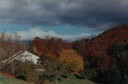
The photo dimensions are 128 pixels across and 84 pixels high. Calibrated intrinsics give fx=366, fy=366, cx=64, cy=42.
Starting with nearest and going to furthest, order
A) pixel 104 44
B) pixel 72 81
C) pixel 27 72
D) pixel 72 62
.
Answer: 1. pixel 27 72
2. pixel 72 81
3. pixel 72 62
4. pixel 104 44

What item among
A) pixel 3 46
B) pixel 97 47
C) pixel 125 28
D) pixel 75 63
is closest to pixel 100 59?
pixel 75 63

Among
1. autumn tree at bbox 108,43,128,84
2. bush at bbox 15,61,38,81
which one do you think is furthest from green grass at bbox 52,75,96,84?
bush at bbox 15,61,38,81

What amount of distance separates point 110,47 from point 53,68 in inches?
1842

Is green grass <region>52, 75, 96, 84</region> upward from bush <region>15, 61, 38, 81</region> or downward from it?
downward

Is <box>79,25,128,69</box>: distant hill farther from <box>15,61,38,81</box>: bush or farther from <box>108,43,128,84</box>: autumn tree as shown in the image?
<box>15,61,38,81</box>: bush

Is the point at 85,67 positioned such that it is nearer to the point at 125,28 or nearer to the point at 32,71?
the point at 32,71

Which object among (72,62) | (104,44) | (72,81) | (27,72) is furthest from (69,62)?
(27,72)

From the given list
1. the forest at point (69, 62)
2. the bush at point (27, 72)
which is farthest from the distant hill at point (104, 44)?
the bush at point (27, 72)

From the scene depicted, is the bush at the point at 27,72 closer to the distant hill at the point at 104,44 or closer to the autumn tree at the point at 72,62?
the autumn tree at the point at 72,62

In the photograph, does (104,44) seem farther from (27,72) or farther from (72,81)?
(27,72)

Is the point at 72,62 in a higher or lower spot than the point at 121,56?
lower

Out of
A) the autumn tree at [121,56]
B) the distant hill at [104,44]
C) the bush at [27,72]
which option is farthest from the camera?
the distant hill at [104,44]

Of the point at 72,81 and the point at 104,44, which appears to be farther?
the point at 104,44

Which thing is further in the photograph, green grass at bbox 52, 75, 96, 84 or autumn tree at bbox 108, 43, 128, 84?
autumn tree at bbox 108, 43, 128, 84
